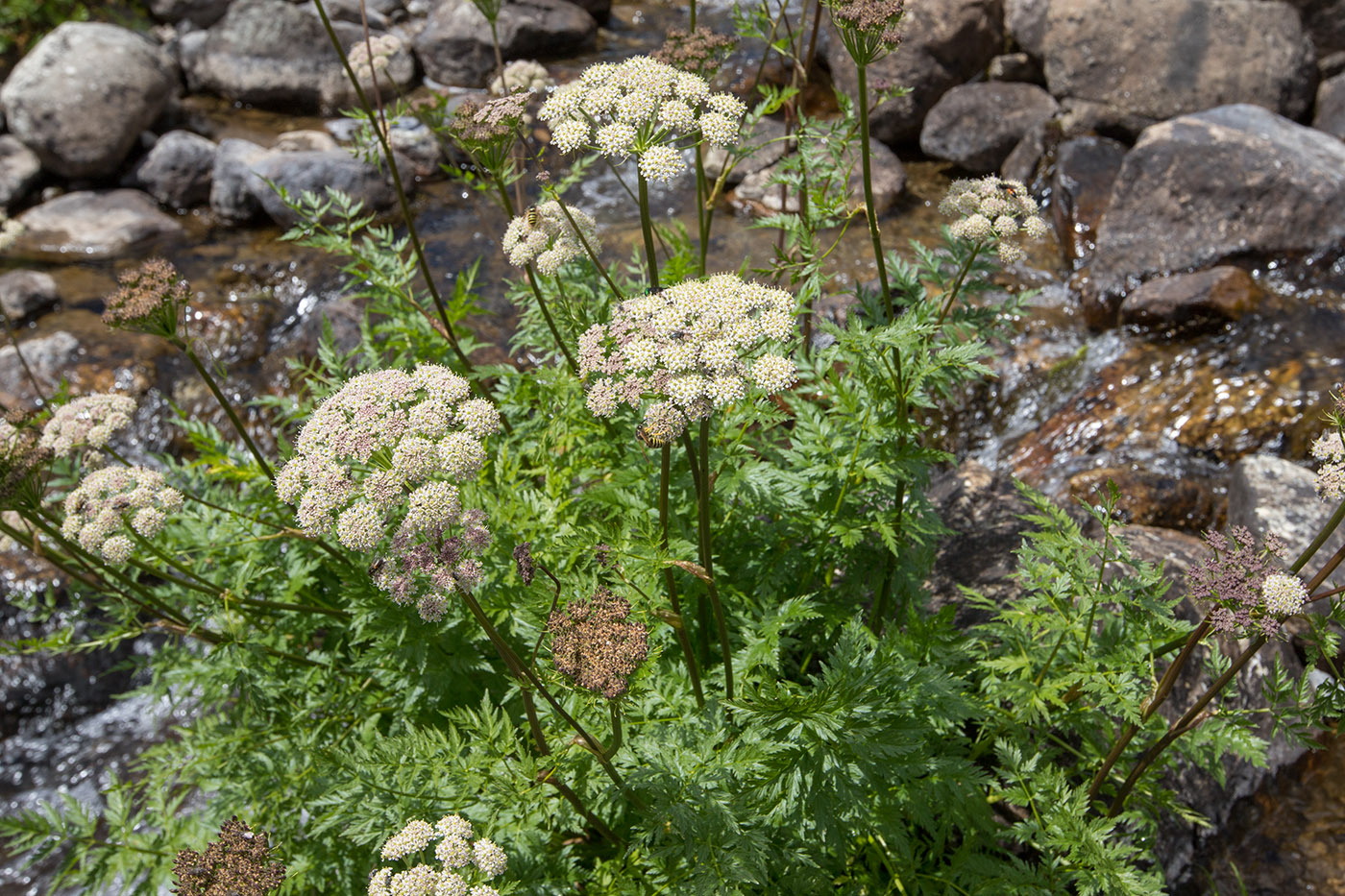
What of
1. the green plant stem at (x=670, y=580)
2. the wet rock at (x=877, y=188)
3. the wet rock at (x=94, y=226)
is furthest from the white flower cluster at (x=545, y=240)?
the wet rock at (x=94, y=226)

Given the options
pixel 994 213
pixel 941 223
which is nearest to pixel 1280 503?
pixel 994 213

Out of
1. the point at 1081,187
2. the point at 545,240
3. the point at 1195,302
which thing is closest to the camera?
the point at 545,240

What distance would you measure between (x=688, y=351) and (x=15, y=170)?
52.1ft

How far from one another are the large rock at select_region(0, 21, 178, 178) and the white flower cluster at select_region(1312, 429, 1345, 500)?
54.8 ft

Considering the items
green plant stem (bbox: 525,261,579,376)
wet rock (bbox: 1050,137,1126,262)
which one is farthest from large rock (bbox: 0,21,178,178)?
wet rock (bbox: 1050,137,1126,262)

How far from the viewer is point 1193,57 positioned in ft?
38.8

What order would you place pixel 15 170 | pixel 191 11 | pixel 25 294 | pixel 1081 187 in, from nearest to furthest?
pixel 1081 187 < pixel 25 294 < pixel 15 170 < pixel 191 11

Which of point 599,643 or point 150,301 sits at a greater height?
point 150,301

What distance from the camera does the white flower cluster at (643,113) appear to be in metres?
3.31

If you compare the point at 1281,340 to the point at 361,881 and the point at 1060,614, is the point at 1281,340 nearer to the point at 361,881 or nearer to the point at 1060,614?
the point at 1060,614

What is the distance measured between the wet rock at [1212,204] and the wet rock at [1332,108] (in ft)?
4.50

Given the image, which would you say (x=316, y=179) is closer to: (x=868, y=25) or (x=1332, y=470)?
(x=868, y=25)

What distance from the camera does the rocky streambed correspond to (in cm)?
739

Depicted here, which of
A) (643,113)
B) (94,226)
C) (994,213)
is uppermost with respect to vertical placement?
(643,113)
